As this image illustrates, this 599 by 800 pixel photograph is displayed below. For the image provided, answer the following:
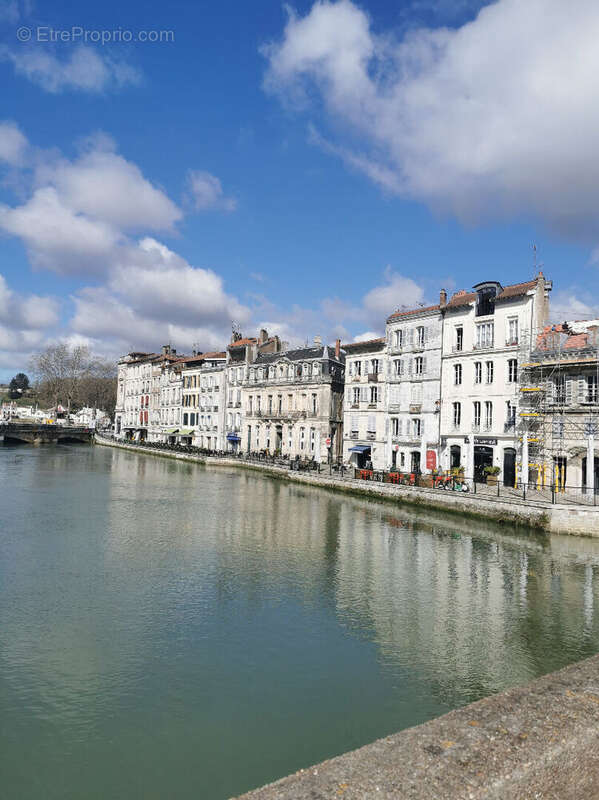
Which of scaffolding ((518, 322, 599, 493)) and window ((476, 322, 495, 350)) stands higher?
window ((476, 322, 495, 350))

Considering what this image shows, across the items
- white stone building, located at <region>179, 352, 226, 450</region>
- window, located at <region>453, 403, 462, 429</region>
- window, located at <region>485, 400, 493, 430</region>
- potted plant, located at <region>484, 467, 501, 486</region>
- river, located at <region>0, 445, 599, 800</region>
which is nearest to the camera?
river, located at <region>0, 445, 599, 800</region>

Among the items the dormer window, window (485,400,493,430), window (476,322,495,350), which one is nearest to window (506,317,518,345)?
window (476,322,495,350)

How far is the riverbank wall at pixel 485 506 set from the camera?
85.7 ft

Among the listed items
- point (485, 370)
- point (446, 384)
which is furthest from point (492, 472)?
point (446, 384)

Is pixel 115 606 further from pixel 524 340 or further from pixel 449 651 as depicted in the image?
pixel 524 340

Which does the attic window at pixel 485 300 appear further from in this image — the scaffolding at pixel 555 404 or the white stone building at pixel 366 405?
the white stone building at pixel 366 405

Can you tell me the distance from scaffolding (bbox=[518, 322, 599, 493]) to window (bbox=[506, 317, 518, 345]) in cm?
143

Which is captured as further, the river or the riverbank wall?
the riverbank wall

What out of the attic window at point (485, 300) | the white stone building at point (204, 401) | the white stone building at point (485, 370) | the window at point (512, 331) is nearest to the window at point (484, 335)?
the white stone building at point (485, 370)

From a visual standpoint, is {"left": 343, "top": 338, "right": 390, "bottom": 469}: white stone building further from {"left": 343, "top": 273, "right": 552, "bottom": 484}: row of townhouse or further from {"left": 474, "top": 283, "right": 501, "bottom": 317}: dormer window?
{"left": 474, "top": 283, "right": 501, "bottom": 317}: dormer window

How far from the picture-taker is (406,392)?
45656 millimetres

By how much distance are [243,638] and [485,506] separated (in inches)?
782

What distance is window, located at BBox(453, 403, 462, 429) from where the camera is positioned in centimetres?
4122

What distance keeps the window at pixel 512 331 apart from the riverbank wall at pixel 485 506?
11972 millimetres
